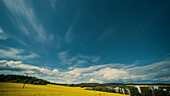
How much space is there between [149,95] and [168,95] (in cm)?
2110

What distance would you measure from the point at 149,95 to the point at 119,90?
1456 inches

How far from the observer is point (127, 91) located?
410 ft

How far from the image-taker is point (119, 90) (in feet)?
411

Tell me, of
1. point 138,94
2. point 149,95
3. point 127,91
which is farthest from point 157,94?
point 127,91

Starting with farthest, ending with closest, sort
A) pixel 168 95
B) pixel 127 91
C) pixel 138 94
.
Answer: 1. pixel 127 91
2. pixel 138 94
3. pixel 168 95

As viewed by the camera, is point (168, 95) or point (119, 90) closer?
point (168, 95)

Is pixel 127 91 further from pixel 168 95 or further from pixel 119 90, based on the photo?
pixel 168 95

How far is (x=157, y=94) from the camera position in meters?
102

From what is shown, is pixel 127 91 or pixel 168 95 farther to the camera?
pixel 127 91

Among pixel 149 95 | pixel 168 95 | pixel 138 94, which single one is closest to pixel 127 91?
pixel 138 94

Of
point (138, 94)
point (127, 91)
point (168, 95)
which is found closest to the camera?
point (168, 95)

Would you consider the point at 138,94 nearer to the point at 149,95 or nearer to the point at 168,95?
the point at 149,95

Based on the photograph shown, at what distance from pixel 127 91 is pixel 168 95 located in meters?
45.9

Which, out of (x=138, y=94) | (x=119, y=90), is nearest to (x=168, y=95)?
(x=138, y=94)
